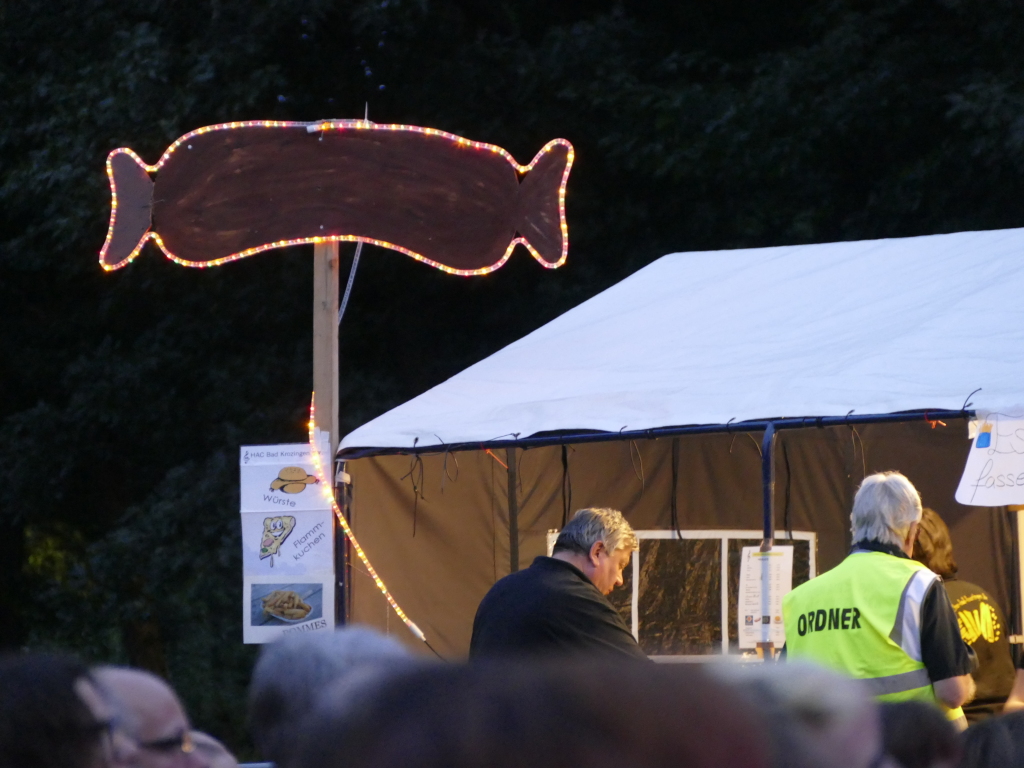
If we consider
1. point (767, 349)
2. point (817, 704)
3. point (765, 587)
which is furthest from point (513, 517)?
point (817, 704)

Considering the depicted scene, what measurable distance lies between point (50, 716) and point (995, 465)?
3.79 m

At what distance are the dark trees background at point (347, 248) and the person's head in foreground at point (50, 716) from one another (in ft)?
28.4

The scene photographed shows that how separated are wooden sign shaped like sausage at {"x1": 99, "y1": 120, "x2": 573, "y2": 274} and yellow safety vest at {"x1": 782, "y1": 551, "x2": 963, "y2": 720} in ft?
10.1

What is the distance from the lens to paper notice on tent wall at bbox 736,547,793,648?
4.97 metres

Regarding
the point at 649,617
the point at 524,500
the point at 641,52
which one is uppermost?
the point at 641,52

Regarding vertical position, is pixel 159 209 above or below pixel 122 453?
above

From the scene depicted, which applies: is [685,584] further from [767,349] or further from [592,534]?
[592,534]

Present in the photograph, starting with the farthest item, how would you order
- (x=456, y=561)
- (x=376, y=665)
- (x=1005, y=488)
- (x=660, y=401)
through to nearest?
(x=456, y=561) < (x=660, y=401) < (x=1005, y=488) < (x=376, y=665)

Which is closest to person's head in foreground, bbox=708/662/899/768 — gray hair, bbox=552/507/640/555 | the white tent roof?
gray hair, bbox=552/507/640/555

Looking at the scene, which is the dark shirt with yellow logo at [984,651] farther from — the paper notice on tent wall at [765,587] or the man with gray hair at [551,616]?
the man with gray hair at [551,616]

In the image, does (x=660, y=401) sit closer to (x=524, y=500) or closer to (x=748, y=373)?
(x=748, y=373)

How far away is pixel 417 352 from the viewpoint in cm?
1175


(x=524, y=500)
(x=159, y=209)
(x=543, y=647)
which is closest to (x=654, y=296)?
(x=524, y=500)

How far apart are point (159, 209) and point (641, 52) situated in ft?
20.8
